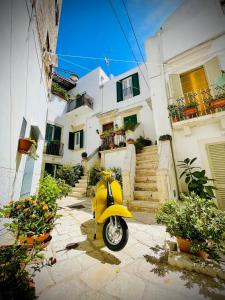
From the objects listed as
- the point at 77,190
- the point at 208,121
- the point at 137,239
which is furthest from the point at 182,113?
the point at 77,190

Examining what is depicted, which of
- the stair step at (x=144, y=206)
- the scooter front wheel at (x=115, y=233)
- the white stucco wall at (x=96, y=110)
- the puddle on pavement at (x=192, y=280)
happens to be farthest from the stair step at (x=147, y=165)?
the puddle on pavement at (x=192, y=280)

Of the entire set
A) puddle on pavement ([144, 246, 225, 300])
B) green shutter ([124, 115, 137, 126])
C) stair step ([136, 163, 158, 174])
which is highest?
green shutter ([124, 115, 137, 126])

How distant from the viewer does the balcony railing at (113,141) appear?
9948 millimetres

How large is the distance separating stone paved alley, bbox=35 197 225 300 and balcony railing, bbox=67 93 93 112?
39.5 feet

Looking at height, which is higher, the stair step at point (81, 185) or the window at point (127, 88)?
the window at point (127, 88)

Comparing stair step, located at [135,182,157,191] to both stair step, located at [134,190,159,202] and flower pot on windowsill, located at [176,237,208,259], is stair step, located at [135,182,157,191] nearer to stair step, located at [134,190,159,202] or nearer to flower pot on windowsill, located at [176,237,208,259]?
stair step, located at [134,190,159,202]

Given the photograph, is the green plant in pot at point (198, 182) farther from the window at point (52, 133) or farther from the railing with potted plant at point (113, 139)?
A: the window at point (52, 133)

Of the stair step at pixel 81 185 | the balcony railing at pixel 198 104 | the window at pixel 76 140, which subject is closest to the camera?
the balcony railing at pixel 198 104

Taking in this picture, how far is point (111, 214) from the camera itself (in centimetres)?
265

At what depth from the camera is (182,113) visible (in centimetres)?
659

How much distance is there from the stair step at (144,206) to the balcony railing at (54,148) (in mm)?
9288

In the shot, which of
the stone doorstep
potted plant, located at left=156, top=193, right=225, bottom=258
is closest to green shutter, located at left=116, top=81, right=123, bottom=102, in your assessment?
potted plant, located at left=156, top=193, right=225, bottom=258

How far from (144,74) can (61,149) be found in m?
9.28

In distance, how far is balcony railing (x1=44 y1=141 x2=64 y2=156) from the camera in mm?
12477
